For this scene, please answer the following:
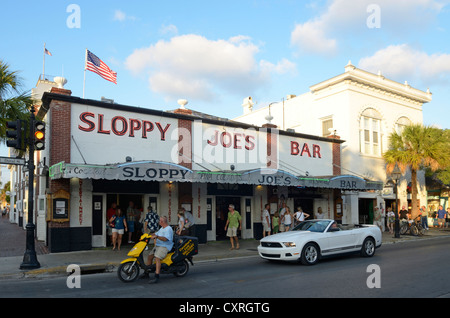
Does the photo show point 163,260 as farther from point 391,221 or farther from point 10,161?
point 391,221

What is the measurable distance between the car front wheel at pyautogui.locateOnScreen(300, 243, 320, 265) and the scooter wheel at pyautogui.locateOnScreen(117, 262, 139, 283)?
489 cm

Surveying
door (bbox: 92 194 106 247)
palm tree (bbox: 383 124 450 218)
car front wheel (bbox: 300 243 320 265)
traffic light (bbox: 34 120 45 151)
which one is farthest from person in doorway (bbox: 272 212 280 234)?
traffic light (bbox: 34 120 45 151)

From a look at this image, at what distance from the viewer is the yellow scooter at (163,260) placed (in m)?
9.18

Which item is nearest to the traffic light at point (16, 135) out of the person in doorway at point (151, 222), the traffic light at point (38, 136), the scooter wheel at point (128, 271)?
the traffic light at point (38, 136)

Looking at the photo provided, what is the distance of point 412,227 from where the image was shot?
76.6ft

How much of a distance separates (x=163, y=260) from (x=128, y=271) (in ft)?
2.80

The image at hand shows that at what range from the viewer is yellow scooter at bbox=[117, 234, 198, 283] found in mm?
9180

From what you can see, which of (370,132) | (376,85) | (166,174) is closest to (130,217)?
(166,174)

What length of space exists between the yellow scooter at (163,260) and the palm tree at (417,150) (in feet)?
60.2

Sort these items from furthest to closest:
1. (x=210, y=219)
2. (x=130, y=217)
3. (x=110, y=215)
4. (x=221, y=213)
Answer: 1. (x=221, y=213)
2. (x=210, y=219)
3. (x=130, y=217)
4. (x=110, y=215)

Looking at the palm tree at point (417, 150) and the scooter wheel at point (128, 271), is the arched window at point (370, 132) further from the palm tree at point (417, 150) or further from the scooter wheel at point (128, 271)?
the scooter wheel at point (128, 271)
